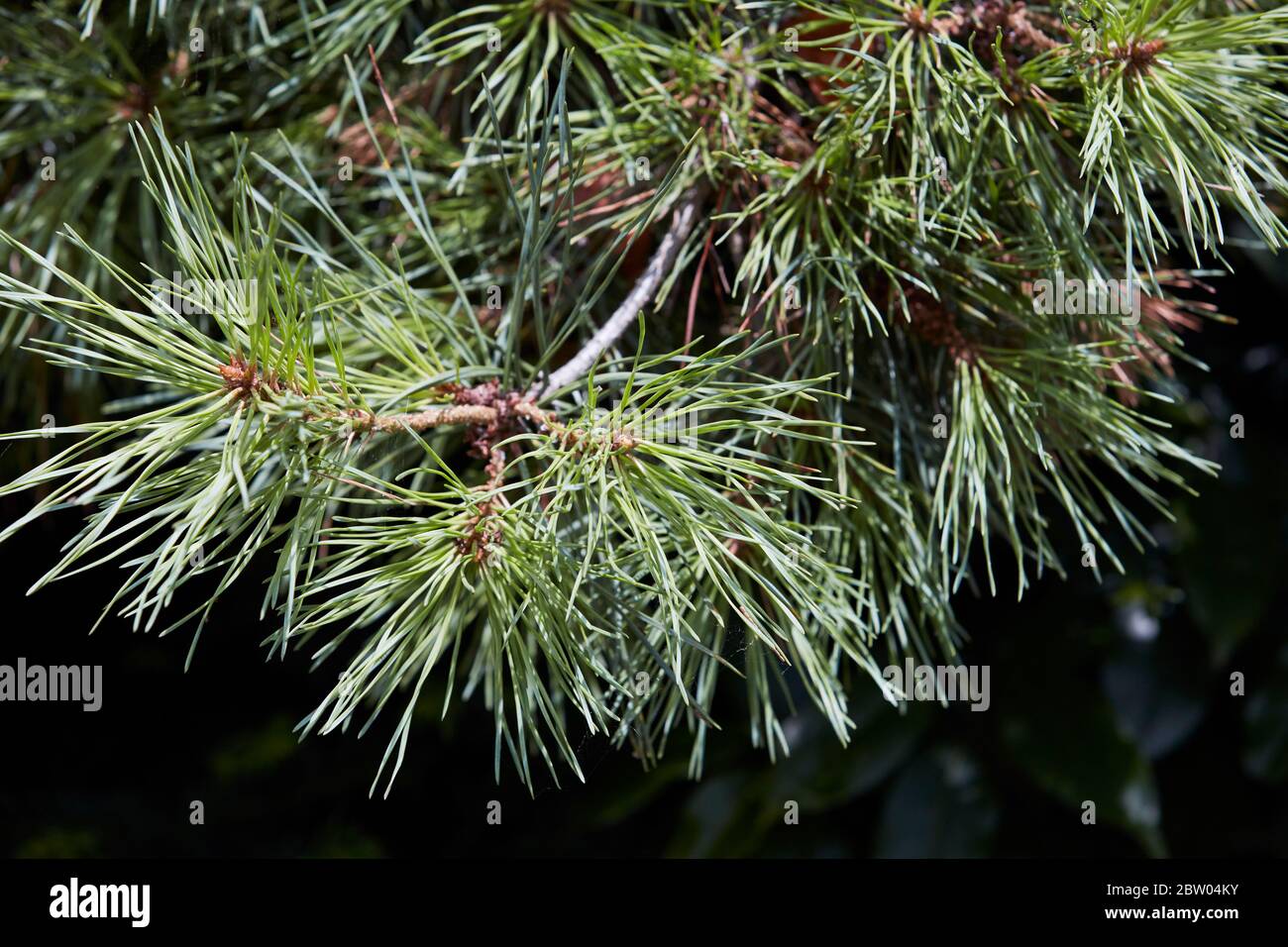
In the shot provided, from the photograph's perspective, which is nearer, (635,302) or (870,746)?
(635,302)

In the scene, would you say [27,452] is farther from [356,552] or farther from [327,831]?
[327,831]

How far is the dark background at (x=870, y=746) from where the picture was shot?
955 mm

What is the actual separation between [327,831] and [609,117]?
2.89 feet

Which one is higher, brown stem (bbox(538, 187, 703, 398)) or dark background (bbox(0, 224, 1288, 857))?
brown stem (bbox(538, 187, 703, 398))

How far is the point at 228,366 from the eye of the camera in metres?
0.33

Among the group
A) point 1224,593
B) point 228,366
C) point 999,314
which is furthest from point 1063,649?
point 228,366

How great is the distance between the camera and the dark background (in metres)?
0.95

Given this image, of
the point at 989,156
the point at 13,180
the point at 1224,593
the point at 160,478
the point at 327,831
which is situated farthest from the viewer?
the point at 327,831

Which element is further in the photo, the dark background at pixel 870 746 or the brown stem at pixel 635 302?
the dark background at pixel 870 746

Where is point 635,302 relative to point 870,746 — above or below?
above

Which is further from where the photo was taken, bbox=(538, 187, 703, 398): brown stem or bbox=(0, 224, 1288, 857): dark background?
bbox=(0, 224, 1288, 857): dark background

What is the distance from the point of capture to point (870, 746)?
994 mm

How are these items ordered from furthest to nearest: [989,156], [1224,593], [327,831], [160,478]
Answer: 1. [327,831]
2. [1224,593]
3. [989,156]
4. [160,478]

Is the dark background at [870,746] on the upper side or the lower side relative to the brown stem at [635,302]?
lower
